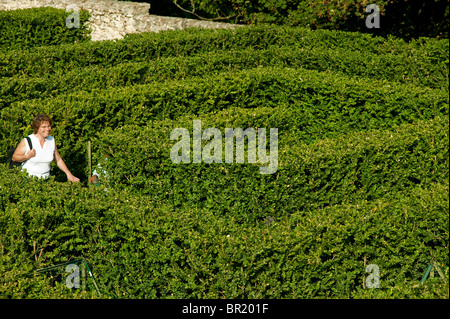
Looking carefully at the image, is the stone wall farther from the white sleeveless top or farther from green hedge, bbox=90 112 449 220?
the white sleeveless top

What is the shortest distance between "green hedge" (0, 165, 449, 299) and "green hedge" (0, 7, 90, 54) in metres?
11.7

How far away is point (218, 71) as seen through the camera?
13789 mm

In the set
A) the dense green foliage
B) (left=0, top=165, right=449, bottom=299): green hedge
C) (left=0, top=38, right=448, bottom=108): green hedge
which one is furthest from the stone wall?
(left=0, top=165, right=449, bottom=299): green hedge

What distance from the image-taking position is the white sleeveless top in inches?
336

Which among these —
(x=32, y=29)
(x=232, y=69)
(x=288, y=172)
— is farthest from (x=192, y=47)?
(x=288, y=172)

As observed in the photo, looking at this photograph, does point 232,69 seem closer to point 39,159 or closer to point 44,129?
point 44,129

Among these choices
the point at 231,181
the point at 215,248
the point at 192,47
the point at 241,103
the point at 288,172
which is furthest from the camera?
the point at 192,47

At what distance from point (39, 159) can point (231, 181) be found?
296cm

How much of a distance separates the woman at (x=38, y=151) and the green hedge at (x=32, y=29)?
9.87m

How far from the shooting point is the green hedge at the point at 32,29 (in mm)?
17234

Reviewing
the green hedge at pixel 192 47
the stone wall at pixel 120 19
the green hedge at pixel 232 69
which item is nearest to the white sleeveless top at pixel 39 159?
the green hedge at pixel 232 69

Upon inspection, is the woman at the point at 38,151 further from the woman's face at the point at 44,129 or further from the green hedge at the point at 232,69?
the green hedge at the point at 232,69

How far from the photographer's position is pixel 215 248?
20.1 ft
